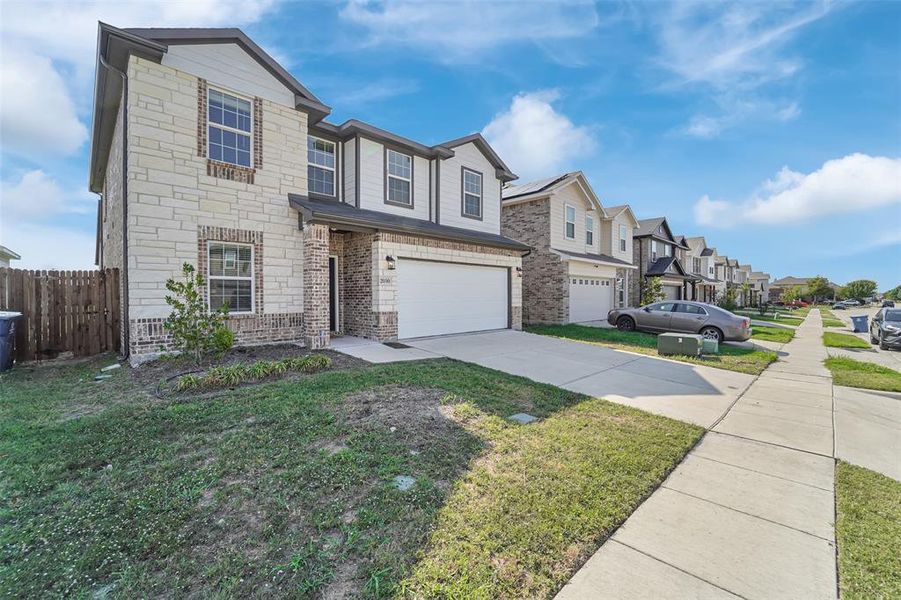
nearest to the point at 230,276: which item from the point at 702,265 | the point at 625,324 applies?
the point at 625,324

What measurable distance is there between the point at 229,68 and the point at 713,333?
16.9m

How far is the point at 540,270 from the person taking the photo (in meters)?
18.5

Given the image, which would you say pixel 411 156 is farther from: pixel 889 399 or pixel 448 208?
pixel 889 399

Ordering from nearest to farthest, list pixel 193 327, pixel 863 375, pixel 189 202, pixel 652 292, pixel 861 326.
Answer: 1. pixel 193 327
2. pixel 189 202
3. pixel 863 375
4. pixel 861 326
5. pixel 652 292

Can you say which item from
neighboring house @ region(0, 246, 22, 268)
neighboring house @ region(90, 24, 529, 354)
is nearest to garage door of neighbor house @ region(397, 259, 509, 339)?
neighboring house @ region(90, 24, 529, 354)

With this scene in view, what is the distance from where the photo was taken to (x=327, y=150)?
1174cm

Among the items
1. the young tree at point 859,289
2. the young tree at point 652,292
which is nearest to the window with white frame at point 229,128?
the young tree at point 652,292

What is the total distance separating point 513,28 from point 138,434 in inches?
414

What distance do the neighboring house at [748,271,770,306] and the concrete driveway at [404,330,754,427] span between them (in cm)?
5713

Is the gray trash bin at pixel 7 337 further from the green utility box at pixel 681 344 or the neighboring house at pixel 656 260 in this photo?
the neighboring house at pixel 656 260

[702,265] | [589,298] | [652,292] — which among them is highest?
[702,265]

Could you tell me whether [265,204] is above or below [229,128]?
below

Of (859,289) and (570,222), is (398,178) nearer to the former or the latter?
(570,222)

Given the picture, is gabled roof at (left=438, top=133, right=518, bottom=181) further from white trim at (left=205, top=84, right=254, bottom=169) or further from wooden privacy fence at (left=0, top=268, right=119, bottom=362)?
wooden privacy fence at (left=0, top=268, right=119, bottom=362)
